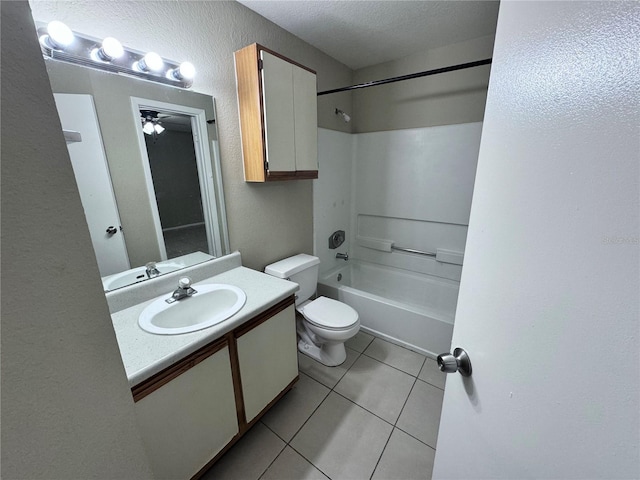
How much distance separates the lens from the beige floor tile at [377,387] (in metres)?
1.58

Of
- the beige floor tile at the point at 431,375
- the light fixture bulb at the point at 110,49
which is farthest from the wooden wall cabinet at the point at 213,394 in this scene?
the light fixture bulb at the point at 110,49

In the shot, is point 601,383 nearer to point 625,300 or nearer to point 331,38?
point 625,300

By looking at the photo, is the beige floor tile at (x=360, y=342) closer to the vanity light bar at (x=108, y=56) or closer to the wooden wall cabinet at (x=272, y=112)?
the wooden wall cabinet at (x=272, y=112)

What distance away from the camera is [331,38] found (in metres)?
1.94

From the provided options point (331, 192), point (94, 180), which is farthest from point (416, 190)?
point (94, 180)

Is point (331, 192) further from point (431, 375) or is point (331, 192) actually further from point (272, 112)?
point (431, 375)

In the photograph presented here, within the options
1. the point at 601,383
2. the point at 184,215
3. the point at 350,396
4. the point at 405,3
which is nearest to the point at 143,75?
the point at 184,215

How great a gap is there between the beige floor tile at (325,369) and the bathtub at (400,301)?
1.26ft

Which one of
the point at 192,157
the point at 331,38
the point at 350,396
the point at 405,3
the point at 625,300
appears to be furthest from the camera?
the point at 331,38

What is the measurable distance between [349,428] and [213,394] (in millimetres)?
841

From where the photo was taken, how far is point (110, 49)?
105cm

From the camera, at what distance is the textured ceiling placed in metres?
1.56

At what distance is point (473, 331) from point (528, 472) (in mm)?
262

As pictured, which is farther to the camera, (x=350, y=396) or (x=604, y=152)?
(x=350, y=396)
